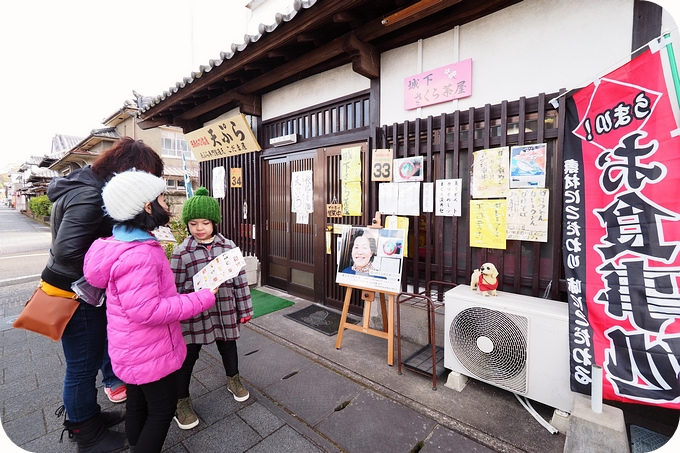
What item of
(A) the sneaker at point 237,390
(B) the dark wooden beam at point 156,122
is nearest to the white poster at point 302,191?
(A) the sneaker at point 237,390

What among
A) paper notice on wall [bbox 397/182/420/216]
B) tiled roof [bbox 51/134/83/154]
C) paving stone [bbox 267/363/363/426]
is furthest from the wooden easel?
tiled roof [bbox 51/134/83/154]

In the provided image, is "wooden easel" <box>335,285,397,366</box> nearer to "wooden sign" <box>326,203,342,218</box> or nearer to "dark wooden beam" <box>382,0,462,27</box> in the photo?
"wooden sign" <box>326,203,342,218</box>

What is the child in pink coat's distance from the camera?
1946mm

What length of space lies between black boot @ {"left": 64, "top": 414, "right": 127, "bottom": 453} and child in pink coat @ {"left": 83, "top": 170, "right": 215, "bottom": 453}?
61cm

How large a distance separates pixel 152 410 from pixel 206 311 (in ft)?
3.34

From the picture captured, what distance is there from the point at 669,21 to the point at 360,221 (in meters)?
4.15

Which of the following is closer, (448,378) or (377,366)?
(448,378)

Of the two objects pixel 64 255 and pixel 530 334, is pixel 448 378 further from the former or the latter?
pixel 64 255

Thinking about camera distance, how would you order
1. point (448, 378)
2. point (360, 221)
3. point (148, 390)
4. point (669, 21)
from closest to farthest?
1. point (148, 390)
2. point (669, 21)
3. point (448, 378)
4. point (360, 221)

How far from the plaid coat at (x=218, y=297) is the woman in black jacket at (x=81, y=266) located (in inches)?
26.0

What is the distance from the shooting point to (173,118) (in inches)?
352

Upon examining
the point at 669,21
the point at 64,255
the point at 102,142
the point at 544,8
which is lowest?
the point at 64,255

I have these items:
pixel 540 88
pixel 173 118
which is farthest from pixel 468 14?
pixel 173 118

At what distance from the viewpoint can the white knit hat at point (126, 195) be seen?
2.01 meters
